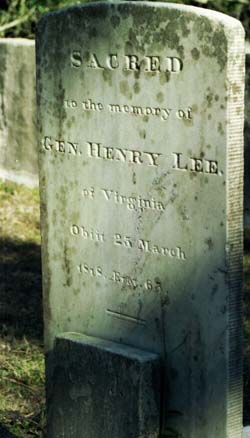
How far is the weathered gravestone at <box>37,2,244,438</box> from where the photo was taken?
11.4ft

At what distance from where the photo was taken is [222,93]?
342 centimetres

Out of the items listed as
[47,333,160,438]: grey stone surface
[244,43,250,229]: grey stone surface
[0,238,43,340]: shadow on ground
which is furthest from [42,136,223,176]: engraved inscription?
[244,43,250,229]: grey stone surface

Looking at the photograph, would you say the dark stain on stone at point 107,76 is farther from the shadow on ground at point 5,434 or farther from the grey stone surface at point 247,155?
the grey stone surface at point 247,155

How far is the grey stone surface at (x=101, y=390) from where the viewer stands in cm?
373

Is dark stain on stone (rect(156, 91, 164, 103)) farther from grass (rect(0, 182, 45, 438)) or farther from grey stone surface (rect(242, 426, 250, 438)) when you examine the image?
grass (rect(0, 182, 45, 438))

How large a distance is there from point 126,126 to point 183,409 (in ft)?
3.15

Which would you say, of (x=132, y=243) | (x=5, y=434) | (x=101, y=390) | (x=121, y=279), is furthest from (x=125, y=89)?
(x=5, y=434)

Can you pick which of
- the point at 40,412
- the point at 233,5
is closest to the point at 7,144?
the point at 233,5

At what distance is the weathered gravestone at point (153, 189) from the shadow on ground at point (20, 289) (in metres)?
1.77

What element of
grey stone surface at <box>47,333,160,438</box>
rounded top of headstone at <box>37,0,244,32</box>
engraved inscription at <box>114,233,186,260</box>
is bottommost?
grey stone surface at <box>47,333,160,438</box>

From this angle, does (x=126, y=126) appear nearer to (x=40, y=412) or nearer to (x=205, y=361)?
(x=205, y=361)

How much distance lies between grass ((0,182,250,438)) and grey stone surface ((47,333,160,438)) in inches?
22.2

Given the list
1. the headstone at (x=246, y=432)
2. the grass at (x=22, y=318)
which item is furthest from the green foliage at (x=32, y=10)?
the headstone at (x=246, y=432)

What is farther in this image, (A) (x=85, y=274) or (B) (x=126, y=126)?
(A) (x=85, y=274)
